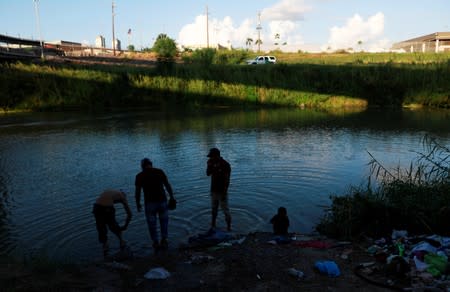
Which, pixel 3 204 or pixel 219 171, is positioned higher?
pixel 219 171

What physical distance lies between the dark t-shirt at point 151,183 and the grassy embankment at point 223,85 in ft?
123

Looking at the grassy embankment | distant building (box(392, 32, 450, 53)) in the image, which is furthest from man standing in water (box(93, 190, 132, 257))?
distant building (box(392, 32, 450, 53))

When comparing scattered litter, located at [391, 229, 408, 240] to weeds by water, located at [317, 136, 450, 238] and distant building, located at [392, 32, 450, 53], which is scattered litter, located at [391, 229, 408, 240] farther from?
distant building, located at [392, 32, 450, 53]

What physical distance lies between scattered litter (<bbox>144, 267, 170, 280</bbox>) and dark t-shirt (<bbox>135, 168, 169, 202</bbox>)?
178 centimetres

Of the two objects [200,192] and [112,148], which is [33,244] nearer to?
[200,192]

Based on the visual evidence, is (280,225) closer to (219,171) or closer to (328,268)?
(219,171)

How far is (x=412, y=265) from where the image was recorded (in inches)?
264

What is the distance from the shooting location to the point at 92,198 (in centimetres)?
1281

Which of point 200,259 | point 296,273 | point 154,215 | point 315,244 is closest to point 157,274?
point 200,259

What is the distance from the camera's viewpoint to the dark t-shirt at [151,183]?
843 centimetres

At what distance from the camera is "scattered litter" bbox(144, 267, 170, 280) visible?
6938 mm

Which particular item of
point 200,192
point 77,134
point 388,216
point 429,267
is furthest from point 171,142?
point 429,267

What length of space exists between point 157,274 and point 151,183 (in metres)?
2.04

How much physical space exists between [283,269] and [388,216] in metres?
2.95
